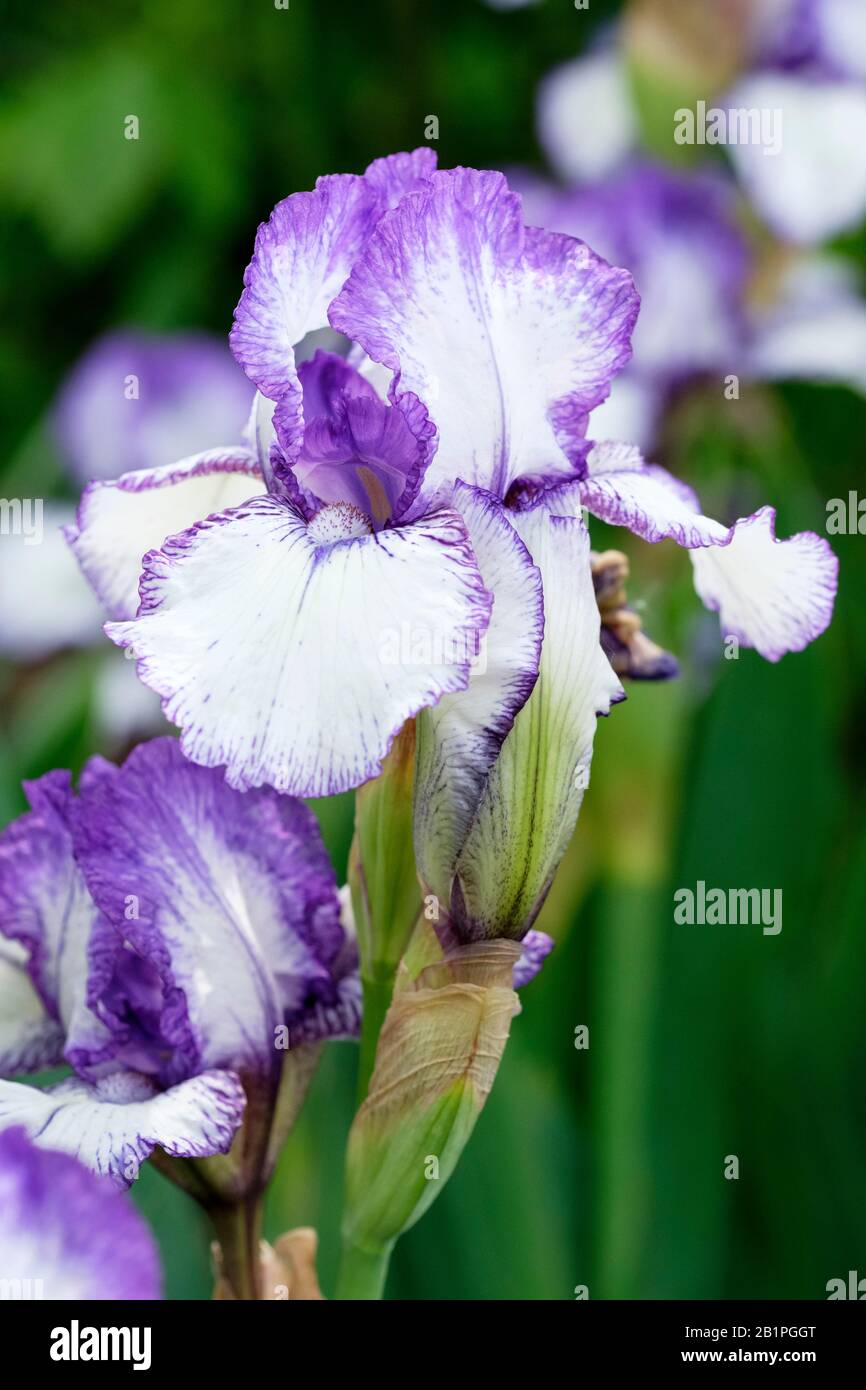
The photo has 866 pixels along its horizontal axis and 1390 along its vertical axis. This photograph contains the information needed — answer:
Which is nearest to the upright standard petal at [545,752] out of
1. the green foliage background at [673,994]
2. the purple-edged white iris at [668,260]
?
the green foliage background at [673,994]

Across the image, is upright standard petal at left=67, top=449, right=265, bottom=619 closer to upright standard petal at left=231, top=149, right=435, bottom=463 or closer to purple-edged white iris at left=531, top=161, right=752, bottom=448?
upright standard petal at left=231, top=149, right=435, bottom=463

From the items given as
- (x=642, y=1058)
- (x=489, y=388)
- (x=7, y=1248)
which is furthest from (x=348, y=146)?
(x=7, y=1248)

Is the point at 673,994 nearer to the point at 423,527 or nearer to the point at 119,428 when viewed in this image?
the point at 423,527

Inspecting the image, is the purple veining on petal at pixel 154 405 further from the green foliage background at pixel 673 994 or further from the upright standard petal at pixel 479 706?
the upright standard petal at pixel 479 706

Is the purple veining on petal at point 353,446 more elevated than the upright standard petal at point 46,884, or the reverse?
the purple veining on petal at point 353,446

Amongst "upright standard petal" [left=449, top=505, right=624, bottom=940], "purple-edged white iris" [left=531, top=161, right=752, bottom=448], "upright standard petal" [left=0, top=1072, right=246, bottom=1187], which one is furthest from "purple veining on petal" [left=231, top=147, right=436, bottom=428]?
"purple-edged white iris" [left=531, top=161, right=752, bottom=448]

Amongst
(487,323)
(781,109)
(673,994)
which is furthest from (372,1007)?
(781,109)
